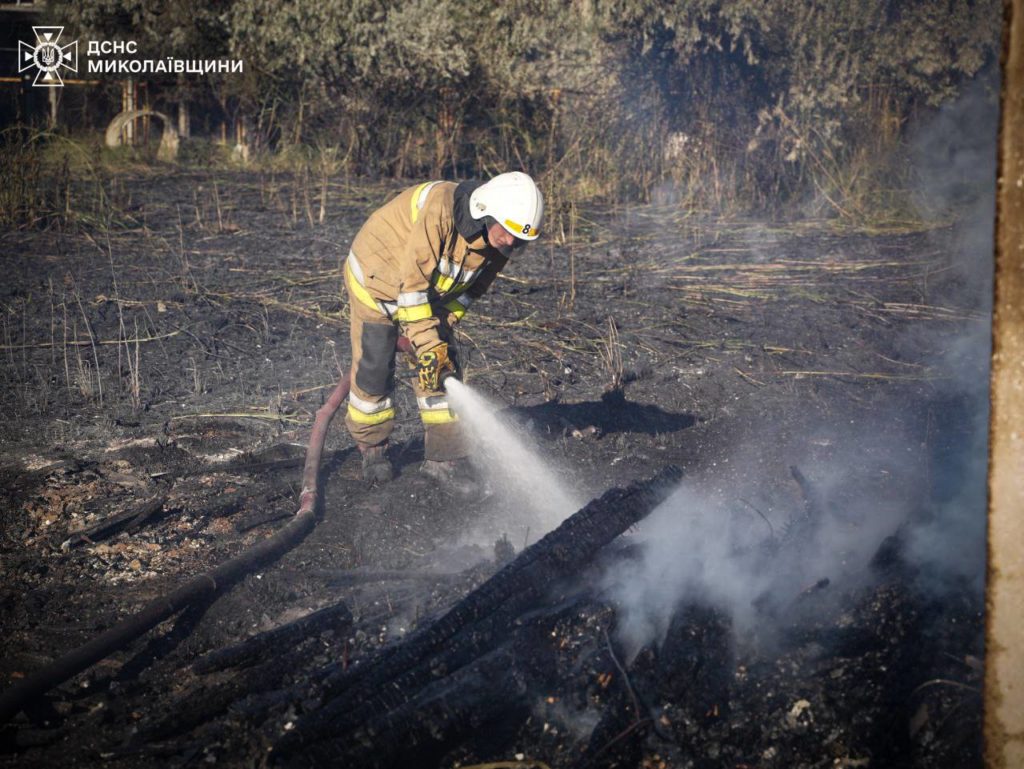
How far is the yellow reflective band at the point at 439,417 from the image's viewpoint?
5672mm

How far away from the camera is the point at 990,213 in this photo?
11.2 m

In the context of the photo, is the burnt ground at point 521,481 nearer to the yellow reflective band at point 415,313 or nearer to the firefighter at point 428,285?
the firefighter at point 428,285

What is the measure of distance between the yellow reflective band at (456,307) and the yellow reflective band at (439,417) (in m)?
0.66

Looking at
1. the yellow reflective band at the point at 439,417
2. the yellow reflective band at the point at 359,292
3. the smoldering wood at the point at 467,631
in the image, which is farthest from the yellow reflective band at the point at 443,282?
the smoldering wood at the point at 467,631

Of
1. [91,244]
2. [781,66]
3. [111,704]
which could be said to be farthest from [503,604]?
[781,66]

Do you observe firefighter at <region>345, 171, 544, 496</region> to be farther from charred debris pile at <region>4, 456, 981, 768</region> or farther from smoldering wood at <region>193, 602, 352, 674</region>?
charred debris pile at <region>4, 456, 981, 768</region>

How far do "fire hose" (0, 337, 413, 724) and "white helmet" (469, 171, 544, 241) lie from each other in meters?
1.04

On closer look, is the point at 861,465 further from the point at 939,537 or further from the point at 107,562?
the point at 107,562

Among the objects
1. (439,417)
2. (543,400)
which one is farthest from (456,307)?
(543,400)

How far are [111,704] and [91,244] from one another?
7549mm

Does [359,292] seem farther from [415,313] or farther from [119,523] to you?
[119,523]

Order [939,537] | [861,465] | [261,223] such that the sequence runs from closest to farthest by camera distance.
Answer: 1. [939,537]
2. [861,465]
3. [261,223]

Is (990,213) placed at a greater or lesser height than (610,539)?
greater

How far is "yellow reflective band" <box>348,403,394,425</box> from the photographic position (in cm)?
584
